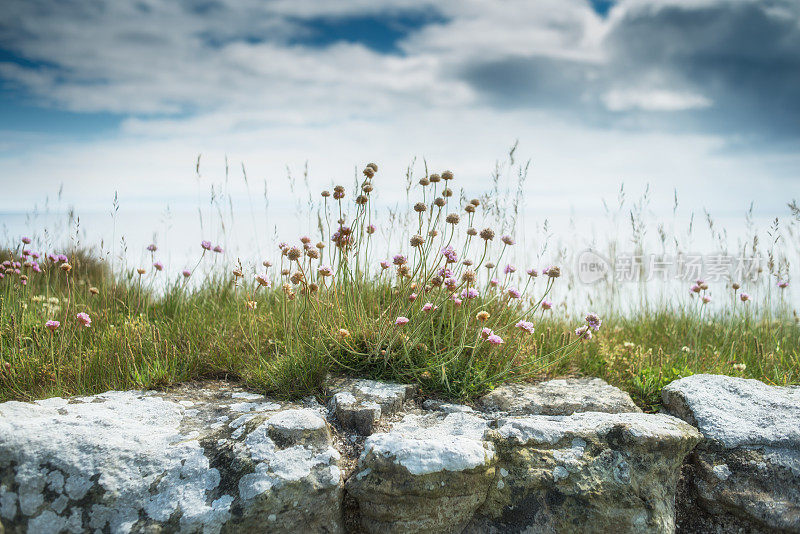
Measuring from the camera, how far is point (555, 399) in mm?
3311

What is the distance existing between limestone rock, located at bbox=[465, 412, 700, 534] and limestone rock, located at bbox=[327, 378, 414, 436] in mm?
593

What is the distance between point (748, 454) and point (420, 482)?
1948 mm

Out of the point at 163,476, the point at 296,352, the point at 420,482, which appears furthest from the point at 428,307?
the point at 163,476

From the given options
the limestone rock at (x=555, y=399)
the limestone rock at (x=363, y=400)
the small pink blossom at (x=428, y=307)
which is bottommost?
the limestone rock at (x=555, y=399)

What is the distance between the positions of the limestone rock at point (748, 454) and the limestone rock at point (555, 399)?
395 mm

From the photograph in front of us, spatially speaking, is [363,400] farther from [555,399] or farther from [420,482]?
[555,399]

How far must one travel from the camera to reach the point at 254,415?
2809 mm

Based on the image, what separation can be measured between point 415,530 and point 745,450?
1.95 m

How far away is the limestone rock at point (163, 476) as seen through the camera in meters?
2.32

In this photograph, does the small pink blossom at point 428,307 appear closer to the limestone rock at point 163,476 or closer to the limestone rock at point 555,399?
the limestone rock at point 555,399

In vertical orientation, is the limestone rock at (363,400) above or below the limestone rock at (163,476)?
above

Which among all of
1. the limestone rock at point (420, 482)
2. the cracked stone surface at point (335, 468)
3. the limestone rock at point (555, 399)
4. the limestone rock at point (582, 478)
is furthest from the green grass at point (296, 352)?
the limestone rock at point (420, 482)

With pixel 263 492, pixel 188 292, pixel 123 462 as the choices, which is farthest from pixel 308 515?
pixel 188 292

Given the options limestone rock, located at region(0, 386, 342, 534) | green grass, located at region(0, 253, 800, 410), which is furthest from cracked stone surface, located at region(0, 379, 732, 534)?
green grass, located at region(0, 253, 800, 410)
